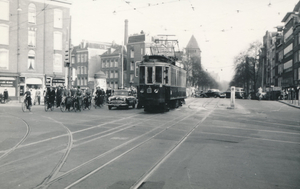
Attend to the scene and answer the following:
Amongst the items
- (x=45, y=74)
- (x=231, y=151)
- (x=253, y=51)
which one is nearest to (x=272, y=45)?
(x=253, y=51)

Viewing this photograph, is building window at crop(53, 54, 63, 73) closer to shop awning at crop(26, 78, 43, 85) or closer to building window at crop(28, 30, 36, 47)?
shop awning at crop(26, 78, 43, 85)

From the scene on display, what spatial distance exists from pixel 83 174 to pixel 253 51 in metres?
70.7

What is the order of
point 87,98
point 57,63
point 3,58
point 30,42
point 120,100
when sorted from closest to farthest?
point 87,98
point 120,100
point 3,58
point 30,42
point 57,63

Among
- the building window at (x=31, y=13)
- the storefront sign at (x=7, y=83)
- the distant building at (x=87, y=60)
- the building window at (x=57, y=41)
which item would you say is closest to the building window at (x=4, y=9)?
the building window at (x=31, y=13)

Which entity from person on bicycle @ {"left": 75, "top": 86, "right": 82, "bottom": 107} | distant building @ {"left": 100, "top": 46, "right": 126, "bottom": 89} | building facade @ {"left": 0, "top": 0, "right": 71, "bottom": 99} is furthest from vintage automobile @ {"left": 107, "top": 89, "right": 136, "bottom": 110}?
distant building @ {"left": 100, "top": 46, "right": 126, "bottom": 89}

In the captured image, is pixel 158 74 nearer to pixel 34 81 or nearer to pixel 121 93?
pixel 121 93

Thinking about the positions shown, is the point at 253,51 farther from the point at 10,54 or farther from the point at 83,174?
the point at 83,174

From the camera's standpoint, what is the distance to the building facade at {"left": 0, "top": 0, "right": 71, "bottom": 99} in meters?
41.1

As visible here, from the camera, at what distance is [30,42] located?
144 ft

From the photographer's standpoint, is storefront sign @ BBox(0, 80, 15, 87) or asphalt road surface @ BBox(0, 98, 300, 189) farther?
storefront sign @ BBox(0, 80, 15, 87)

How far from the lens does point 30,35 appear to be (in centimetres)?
4381

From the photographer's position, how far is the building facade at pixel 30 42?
41.1 metres

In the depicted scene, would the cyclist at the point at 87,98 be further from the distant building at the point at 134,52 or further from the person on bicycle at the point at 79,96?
the distant building at the point at 134,52

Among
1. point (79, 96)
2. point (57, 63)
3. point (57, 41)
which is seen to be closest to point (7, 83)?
point (57, 63)
